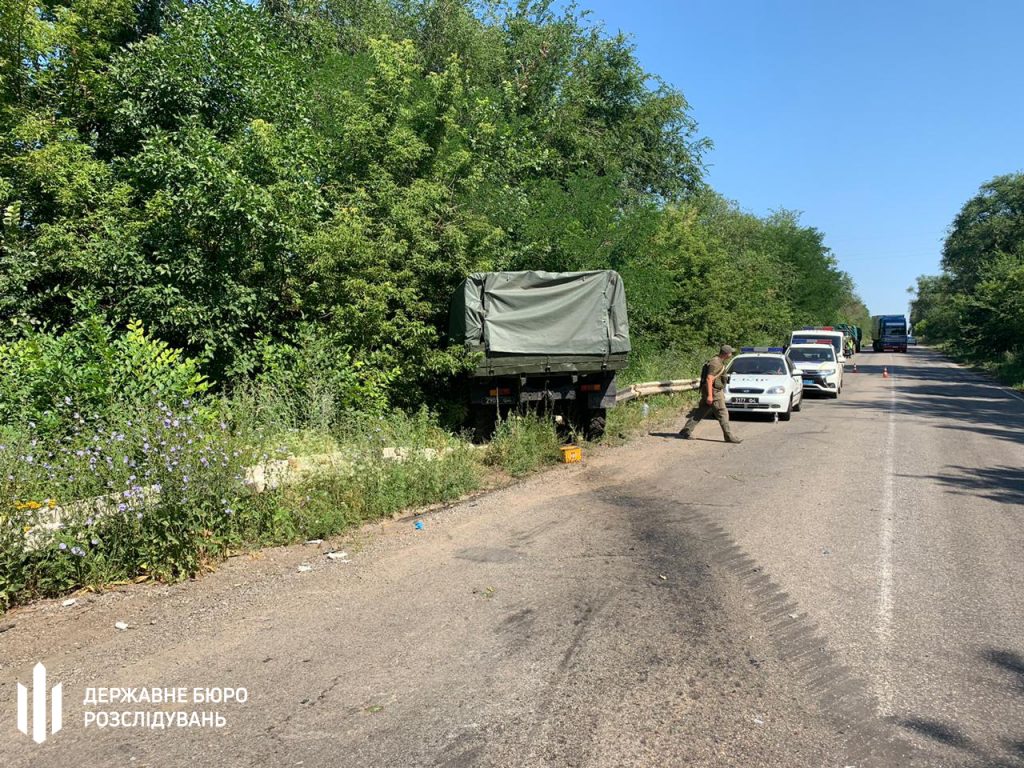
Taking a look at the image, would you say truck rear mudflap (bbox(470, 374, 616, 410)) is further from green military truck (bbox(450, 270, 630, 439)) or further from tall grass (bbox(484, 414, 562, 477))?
tall grass (bbox(484, 414, 562, 477))

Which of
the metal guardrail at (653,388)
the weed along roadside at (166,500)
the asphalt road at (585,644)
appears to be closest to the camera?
the asphalt road at (585,644)

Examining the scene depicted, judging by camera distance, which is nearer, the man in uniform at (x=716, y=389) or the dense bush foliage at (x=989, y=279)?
the man in uniform at (x=716, y=389)

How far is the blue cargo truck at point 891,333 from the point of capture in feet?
231

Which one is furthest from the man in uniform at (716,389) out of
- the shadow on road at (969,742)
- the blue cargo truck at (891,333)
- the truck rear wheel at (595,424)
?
the blue cargo truck at (891,333)

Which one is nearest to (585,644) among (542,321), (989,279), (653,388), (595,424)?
(542,321)

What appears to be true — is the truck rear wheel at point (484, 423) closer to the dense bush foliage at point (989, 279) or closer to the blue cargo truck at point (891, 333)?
the dense bush foliage at point (989, 279)

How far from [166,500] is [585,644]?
3583 mm

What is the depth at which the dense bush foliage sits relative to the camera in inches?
1478

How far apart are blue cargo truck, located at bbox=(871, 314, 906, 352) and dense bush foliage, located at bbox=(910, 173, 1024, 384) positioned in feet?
13.7

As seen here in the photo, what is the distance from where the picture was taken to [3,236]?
971 cm

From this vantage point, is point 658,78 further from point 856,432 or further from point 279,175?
point 279,175

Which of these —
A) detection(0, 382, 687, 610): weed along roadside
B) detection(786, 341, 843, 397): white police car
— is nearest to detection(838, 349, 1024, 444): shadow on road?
detection(786, 341, 843, 397): white police car

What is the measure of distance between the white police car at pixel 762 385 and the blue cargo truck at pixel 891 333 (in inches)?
2413

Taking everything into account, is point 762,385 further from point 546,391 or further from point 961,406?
point 961,406
